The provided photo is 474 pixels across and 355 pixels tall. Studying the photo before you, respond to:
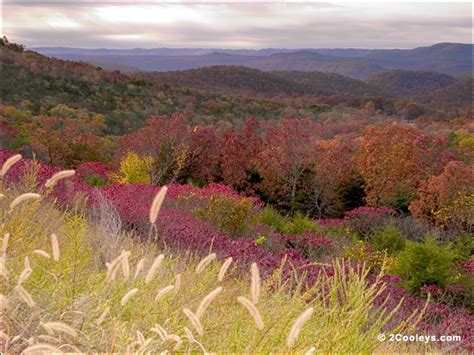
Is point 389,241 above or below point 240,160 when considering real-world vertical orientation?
below

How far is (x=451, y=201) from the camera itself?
16.4 m

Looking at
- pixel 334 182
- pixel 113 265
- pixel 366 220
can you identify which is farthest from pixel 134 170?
pixel 113 265

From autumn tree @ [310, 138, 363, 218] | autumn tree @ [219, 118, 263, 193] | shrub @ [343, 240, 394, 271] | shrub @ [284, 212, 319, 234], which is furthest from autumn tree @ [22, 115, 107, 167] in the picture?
shrub @ [343, 240, 394, 271]

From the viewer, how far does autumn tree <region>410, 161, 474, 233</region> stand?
15.8 metres

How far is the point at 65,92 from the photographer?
45438 mm

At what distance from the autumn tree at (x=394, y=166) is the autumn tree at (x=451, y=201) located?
101 inches

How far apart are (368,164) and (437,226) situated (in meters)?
4.73

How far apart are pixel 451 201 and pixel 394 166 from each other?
394 centimetres

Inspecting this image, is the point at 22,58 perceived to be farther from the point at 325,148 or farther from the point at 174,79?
the point at 174,79

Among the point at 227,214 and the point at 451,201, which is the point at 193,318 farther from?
the point at 451,201

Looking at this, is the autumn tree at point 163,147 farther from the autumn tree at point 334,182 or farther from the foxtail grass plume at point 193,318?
the foxtail grass plume at point 193,318

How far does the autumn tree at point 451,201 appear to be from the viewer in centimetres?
1584

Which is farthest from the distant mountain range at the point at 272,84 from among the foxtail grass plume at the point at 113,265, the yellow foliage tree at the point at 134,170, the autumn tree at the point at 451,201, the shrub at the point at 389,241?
the foxtail grass plume at the point at 113,265

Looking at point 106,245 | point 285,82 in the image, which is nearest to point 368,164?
point 106,245
